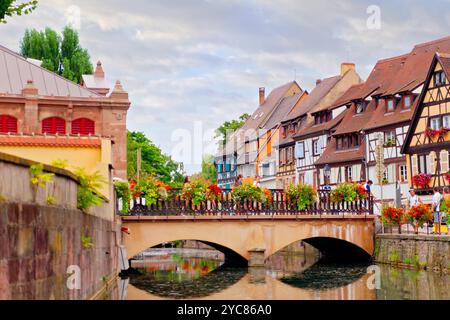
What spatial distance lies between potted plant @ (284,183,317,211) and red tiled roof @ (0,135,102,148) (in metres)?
12.2

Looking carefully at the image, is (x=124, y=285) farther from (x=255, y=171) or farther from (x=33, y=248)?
(x=255, y=171)

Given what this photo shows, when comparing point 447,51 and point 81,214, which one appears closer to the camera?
point 81,214

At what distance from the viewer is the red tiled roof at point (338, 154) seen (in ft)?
178

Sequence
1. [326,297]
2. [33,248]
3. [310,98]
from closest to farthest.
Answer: [33,248] < [326,297] < [310,98]

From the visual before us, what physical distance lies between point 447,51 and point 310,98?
21.3 m

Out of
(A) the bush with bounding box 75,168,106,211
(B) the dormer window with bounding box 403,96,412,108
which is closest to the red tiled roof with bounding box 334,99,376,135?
(B) the dormer window with bounding box 403,96,412,108

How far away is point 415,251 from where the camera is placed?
30172mm

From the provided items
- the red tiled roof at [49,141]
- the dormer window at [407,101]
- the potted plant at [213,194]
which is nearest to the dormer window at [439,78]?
the dormer window at [407,101]

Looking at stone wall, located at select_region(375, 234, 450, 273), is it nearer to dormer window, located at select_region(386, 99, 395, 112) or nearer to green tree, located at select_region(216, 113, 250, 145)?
dormer window, located at select_region(386, 99, 395, 112)

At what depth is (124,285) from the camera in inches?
1007

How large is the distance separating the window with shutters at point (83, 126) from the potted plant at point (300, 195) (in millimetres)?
11334

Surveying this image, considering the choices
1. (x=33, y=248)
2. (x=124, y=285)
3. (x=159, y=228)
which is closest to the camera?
(x=33, y=248)

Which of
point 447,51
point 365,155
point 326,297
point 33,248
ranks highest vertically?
point 447,51
